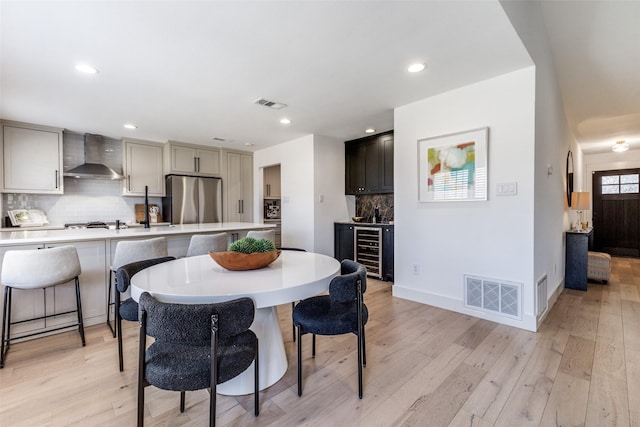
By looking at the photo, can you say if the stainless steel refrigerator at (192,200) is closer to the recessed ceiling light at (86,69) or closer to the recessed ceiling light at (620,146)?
the recessed ceiling light at (86,69)

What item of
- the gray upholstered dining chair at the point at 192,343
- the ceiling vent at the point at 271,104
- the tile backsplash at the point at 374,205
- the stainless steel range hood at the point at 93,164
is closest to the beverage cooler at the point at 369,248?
the tile backsplash at the point at 374,205

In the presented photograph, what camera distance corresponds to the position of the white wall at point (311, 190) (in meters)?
4.73

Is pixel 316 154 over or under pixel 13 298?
over

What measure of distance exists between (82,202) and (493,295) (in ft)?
19.2

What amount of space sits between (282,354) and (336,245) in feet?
10.4

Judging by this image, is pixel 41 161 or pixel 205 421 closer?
pixel 205 421

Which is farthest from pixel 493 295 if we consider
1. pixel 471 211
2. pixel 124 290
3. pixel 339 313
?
pixel 124 290

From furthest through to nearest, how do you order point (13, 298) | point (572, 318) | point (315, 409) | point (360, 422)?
1. point (572, 318)
2. point (13, 298)
3. point (315, 409)
4. point (360, 422)

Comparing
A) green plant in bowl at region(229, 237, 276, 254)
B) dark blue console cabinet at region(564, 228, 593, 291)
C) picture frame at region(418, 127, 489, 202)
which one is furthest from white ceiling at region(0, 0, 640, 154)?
dark blue console cabinet at region(564, 228, 593, 291)

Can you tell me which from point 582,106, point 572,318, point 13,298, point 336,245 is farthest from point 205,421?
point 582,106

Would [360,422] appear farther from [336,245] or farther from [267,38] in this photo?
[336,245]

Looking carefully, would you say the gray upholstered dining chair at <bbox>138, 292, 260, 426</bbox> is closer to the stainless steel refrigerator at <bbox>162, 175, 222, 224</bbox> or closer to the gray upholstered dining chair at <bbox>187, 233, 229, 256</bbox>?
the gray upholstered dining chair at <bbox>187, 233, 229, 256</bbox>

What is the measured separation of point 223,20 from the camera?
1.85 m

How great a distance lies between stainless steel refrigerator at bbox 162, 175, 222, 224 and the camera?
5.05 metres
